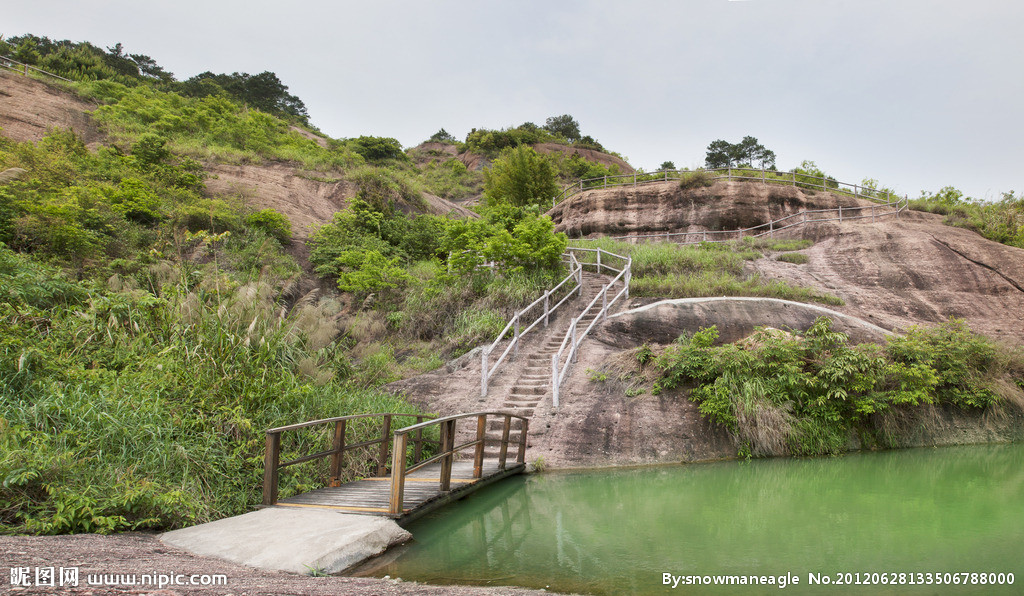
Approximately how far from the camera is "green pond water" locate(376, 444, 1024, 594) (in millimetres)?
4355

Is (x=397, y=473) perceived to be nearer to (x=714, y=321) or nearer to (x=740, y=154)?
(x=714, y=321)

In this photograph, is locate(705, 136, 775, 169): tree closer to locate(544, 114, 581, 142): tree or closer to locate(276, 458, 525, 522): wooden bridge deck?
locate(544, 114, 581, 142): tree

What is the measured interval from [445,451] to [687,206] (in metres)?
22.4

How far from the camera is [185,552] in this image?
4.29 m

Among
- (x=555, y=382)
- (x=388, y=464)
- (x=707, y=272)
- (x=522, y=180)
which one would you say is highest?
(x=522, y=180)

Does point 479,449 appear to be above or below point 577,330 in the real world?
below

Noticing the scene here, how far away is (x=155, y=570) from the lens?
343 centimetres

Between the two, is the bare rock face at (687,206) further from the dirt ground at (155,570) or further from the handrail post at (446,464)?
the dirt ground at (155,570)

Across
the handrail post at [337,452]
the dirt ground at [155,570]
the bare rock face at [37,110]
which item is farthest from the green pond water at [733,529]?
the bare rock face at [37,110]

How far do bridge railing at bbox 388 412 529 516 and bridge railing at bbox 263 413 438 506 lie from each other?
1.14 ft

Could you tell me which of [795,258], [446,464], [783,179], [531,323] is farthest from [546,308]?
[783,179]

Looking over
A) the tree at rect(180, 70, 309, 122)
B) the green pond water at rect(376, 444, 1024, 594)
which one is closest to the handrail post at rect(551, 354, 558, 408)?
the green pond water at rect(376, 444, 1024, 594)

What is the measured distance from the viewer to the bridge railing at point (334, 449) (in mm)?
5816

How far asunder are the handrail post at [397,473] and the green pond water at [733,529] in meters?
0.42
